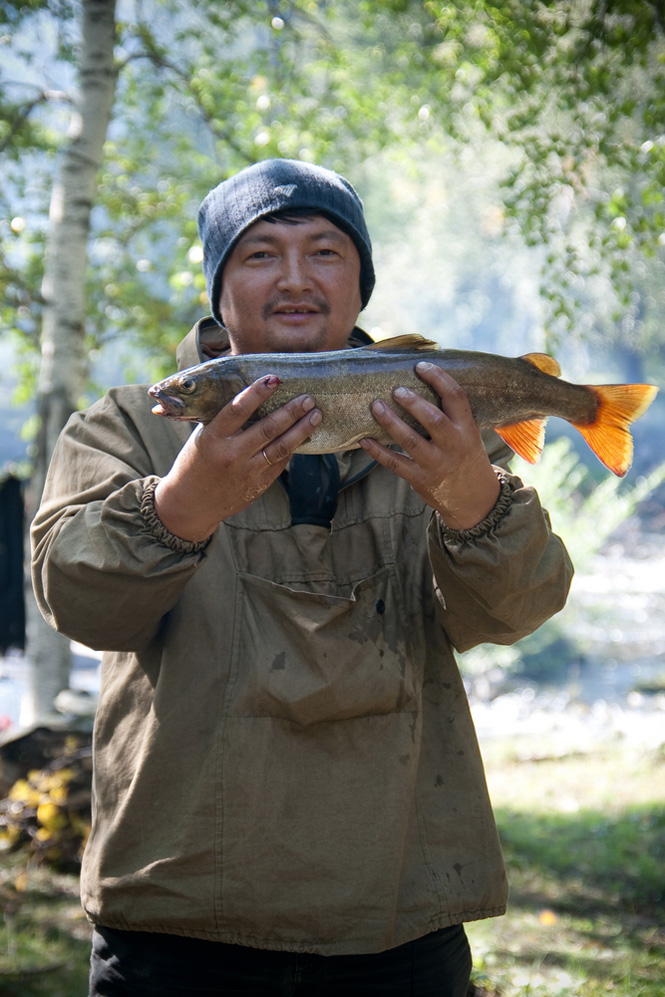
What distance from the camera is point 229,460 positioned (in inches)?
71.8

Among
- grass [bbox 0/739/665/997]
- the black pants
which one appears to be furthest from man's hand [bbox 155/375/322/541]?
grass [bbox 0/739/665/997]

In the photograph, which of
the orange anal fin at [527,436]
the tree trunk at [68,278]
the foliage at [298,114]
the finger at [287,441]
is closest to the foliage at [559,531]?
the foliage at [298,114]

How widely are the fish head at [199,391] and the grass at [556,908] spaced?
3.15m

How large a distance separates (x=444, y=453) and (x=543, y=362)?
499 millimetres

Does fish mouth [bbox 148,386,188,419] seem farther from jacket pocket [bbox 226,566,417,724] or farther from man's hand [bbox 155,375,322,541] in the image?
jacket pocket [bbox 226,566,417,724]

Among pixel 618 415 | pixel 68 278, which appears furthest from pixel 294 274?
pixel 68 278

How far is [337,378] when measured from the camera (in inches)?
77.1

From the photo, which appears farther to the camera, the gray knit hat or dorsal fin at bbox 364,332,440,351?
the gray knit hat

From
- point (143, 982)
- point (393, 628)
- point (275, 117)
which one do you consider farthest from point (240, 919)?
point (275, 117)

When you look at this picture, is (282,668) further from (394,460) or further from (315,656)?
(394,460)

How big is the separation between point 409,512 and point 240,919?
1.07 m

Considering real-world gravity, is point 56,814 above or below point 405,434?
below

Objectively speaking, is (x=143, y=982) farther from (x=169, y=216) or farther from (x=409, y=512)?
(x=169, y=216)

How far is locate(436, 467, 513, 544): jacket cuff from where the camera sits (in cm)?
197
